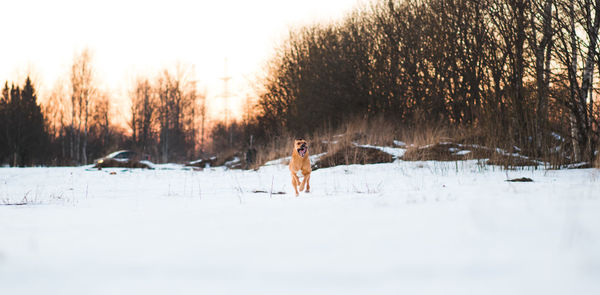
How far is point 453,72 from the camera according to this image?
40.8ft

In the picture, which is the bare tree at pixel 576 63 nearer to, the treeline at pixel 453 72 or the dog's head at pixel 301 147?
the treeline at pixel 453 72

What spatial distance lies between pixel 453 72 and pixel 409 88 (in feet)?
8.26

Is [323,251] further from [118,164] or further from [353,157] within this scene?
[118,164]

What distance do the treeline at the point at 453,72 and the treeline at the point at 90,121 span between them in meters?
14.0

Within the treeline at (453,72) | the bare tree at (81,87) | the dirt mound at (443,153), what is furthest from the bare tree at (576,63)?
the bare tree at (81,87)

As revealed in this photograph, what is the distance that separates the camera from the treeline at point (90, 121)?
81.9ft

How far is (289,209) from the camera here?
2967 mm

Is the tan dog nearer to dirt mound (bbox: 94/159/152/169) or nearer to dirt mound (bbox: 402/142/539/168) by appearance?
dirt mound (bbox: 402/142/539/168)

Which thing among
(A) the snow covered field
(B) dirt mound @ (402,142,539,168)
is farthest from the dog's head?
(B) dirt mound @ (402,142,539,168)

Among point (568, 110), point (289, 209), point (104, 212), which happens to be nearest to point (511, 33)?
point (568, 110)

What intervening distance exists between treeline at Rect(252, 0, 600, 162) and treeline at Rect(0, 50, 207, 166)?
14.0 metres

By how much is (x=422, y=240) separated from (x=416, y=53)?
510 inches

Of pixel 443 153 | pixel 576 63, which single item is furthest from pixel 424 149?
pixel 576 63

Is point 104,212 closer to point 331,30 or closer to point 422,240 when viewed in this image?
point 422,240
